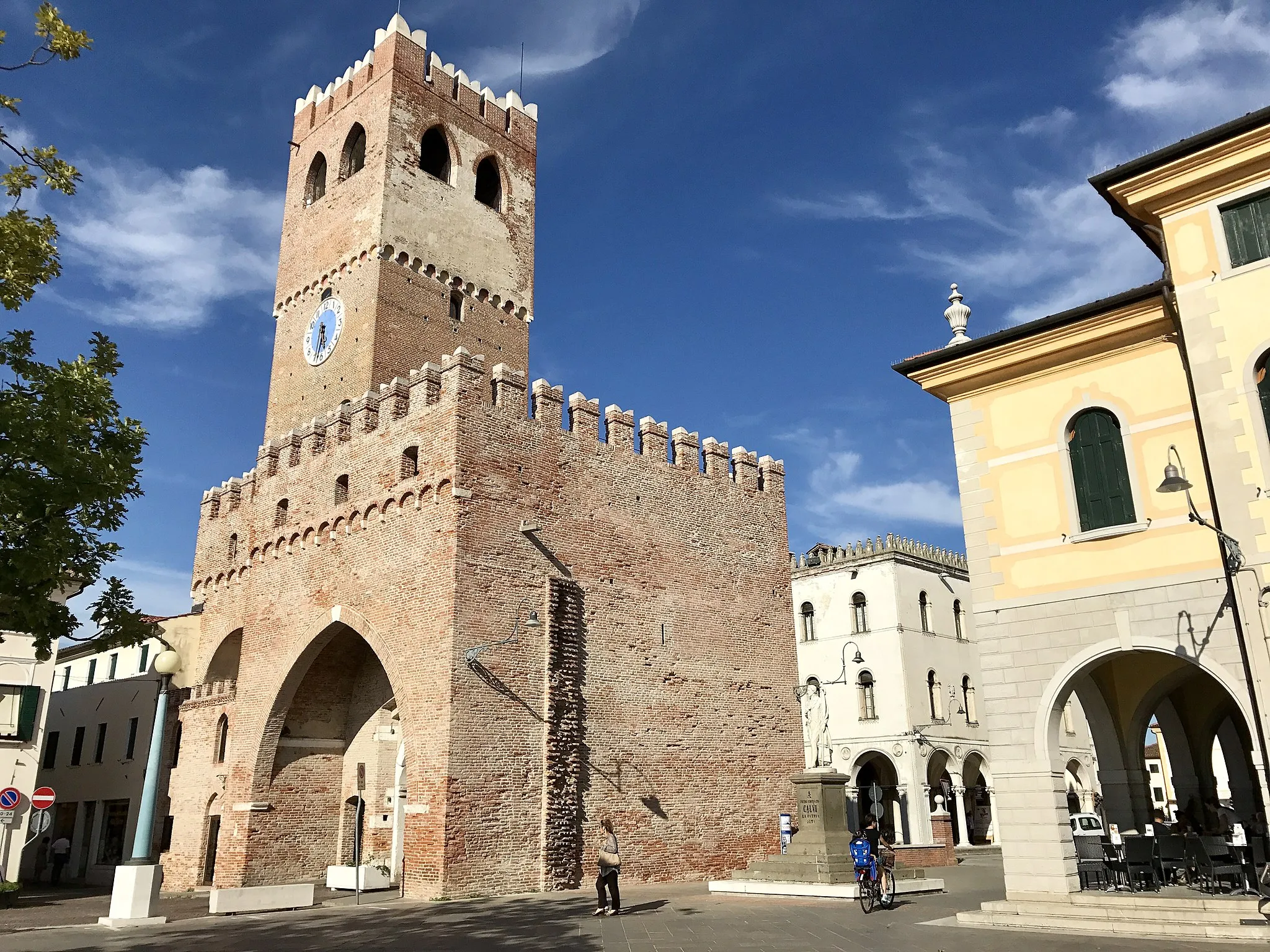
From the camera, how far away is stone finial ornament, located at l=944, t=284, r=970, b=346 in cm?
1572

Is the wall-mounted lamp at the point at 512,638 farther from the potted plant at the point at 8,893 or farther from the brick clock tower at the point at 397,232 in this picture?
the potted plant at the point at 8,893

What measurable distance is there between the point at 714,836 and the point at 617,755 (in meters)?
3.53

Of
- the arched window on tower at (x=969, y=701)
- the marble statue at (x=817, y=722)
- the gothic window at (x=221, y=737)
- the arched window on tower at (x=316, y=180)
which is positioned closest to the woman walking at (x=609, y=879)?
the gothic window at (x=221, y=737)

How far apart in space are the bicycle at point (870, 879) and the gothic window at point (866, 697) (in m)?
20.3

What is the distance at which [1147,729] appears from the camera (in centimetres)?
1523

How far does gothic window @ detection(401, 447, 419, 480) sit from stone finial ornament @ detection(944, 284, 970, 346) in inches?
427

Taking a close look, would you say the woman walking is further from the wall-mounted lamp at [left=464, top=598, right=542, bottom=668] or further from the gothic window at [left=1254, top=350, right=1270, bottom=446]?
the gothic window at [left=1254, top=350, right=1270, bottom=446]

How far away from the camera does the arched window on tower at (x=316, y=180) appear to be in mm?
29250

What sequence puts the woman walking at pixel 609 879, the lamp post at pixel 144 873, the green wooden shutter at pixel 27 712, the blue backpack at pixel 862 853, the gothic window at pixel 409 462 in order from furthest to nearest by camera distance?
1. the green wooden shutter at pixel 27 712
2. the gothic window at pixel 409 462
3. the lamp post at pixel 144 873
4. the blue backpack at pixel 862 853
5. the woman walking at pixel 609 879

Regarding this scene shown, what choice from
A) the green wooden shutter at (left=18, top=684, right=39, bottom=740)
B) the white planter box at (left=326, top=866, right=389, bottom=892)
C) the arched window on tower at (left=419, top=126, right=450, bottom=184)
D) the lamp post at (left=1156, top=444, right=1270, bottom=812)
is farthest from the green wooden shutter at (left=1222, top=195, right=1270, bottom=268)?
the green wooden shutter at (left=18, top=684, right=39, bottom=740)

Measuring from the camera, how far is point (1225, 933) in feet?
35.2

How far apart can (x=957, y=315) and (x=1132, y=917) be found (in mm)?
9120

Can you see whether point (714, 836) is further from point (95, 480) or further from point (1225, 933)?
point (95, 480)

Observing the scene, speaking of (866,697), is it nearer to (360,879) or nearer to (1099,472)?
(360,879)
